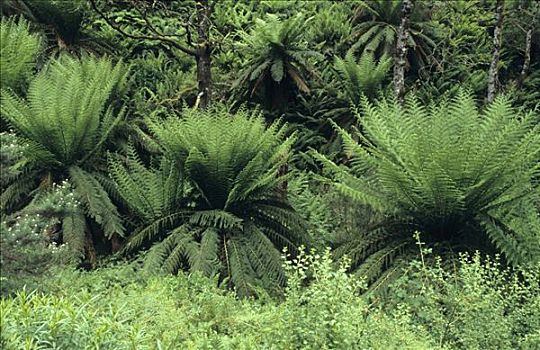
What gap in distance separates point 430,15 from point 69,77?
24.0ft

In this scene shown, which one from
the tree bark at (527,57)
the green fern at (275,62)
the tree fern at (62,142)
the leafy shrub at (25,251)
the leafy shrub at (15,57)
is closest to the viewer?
the leafy shrub at (25,251)

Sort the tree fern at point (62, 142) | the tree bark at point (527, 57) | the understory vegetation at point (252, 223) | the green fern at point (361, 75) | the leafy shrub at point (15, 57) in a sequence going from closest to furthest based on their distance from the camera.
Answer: the understory vegetation at point (252, 223) → the tree fern at point (62, 142) → the leafy shrub at point (15, 57) → the green fern at point (361, 75) → the tree bark at point (527, 57)

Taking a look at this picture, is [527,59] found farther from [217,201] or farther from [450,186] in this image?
[217,201]

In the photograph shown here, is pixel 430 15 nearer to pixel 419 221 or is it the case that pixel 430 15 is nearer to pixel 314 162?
pixel 314 162

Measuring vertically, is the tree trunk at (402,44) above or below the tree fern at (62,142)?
above

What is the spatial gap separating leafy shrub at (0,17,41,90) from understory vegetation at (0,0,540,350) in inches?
1.0

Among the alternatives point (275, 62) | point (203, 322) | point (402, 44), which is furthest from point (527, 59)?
point (203, 322)

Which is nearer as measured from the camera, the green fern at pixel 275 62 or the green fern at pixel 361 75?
the green fern at pixel 275 62

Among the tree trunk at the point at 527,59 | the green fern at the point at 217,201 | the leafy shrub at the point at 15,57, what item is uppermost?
the tree trunk at the point at 527,59

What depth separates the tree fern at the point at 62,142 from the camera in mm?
6180

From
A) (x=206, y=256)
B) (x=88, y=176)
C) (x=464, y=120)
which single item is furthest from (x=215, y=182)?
(x=464, y=120)

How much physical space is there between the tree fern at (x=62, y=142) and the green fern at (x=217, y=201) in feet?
1.10

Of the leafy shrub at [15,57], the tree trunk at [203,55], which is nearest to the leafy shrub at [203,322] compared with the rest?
the tree trunk at [203,55]

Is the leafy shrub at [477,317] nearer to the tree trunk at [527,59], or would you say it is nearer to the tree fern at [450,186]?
the tree fern at [450,186]
